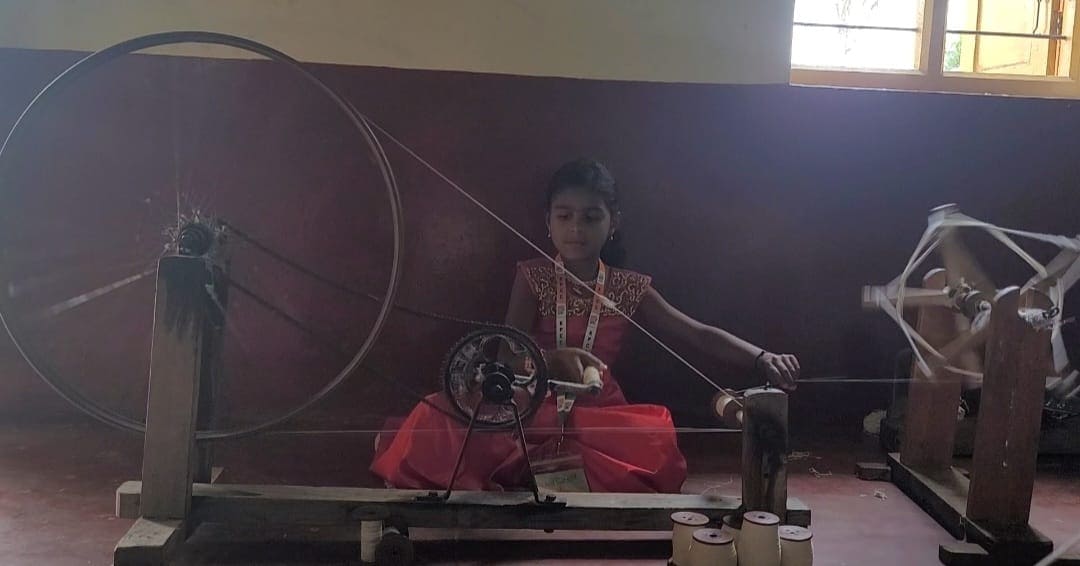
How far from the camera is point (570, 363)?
1.78 meters

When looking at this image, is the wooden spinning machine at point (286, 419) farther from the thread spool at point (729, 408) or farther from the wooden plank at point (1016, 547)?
the wooden plank at point (1016, 547)

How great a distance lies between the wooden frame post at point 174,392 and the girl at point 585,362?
1.33ft

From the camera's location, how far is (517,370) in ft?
5.65

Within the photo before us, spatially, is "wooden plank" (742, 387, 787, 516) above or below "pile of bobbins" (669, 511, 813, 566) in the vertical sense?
above

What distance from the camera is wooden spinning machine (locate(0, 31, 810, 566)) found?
1423 millimetres

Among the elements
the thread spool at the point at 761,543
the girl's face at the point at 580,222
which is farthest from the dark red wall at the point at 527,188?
the thread spool at the point at 761,543

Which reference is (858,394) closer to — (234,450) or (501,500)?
(501,500)

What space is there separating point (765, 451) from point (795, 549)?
18 centimetres

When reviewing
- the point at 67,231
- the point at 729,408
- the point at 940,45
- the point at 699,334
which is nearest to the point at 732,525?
the point at 729,408

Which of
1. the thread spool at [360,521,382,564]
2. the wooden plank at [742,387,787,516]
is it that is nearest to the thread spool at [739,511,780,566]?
the wooden plank at [742,387,787,516]

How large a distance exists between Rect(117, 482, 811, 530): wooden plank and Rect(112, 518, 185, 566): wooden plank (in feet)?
0.23

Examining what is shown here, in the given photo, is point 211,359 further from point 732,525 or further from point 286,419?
point 732,525

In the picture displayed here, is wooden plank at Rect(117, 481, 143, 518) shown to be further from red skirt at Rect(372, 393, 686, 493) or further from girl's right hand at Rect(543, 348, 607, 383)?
girl's right hand at Rect(543, 348, 607, 383)

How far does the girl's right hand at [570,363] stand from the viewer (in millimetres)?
1769
